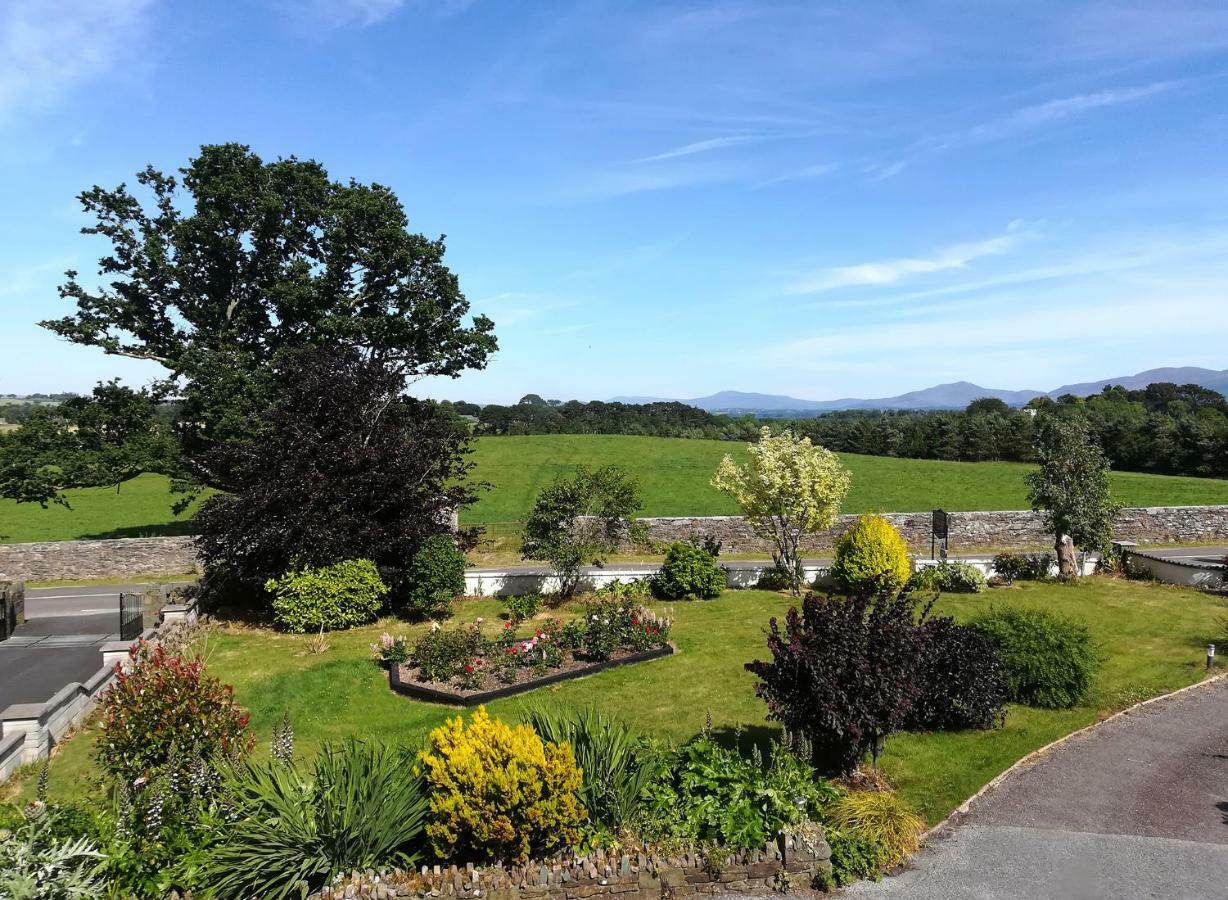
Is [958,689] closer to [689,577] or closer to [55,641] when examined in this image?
[689,577]

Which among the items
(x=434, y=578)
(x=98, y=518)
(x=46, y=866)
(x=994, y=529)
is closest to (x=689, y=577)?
(x=434, y=578)

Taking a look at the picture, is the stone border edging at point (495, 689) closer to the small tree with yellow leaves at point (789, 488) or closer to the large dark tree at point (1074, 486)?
the small tree with yellow leaves at point (789, 488)

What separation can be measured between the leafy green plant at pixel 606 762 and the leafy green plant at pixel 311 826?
71.0 inches

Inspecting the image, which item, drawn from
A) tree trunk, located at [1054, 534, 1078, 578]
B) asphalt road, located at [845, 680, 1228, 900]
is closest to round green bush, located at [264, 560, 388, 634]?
asphalt road, located at [845, 680, 1228, 900]

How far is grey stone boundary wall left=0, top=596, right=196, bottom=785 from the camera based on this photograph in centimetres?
1127

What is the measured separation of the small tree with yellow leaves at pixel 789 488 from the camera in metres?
22.3

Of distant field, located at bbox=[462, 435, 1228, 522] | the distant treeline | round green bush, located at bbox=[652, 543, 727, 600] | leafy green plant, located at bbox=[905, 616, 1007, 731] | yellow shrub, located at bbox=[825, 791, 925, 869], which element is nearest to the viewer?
yellow shrub, located at bbox=[825, 791, 925, 869]

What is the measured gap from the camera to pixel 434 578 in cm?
2036

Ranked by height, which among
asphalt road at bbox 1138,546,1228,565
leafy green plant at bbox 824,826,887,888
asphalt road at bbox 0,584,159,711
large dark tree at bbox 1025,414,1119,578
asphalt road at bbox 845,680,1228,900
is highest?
large dark tree at bbox 1025,414,1119,578

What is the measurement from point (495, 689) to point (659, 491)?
3320 centimetres

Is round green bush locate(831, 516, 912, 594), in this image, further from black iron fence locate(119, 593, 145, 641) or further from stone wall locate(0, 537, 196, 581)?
stone wall locate(0, 537, 196, 581)

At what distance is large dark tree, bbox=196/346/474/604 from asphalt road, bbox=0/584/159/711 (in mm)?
3238

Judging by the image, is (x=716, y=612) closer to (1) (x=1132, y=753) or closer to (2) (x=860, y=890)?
(1) (x=1132, y=753)

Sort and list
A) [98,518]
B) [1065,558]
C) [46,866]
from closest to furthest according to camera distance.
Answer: [46,866]
[1065,558]
[98,518]
